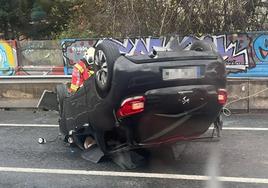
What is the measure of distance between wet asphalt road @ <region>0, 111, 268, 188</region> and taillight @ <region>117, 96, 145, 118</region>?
2.75ft

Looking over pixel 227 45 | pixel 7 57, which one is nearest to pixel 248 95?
pixel 227 45

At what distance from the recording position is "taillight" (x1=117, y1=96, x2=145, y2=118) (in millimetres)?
5316

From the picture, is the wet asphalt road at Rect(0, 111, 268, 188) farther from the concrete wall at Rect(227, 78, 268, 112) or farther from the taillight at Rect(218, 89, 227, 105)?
the concrete wall at Rect(227, 78, 268, 112)

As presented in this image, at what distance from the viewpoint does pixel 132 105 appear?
5.32 meters

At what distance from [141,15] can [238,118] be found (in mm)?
7602

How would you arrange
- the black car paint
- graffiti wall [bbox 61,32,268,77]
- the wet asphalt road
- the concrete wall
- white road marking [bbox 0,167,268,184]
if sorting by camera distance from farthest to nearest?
graffiti wall [bbox 61,32,268,77]
the concrete wall
the wet asphalt road
white road marking [bbox 0,167,268,184]
the black car paint

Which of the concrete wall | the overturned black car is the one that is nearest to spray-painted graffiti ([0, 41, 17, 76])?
the concrete wall

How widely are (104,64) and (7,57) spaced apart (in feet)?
35.5

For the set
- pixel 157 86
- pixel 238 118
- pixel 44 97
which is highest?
pixel 157 86

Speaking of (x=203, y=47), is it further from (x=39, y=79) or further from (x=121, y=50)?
(x=121, y=50)

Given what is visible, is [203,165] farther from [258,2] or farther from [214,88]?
[258,2]

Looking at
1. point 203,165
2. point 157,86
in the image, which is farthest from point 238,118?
point 157,86

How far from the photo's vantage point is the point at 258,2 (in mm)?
15500

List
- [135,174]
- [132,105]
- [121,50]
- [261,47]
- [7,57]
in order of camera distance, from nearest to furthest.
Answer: [132,105] < [135,174] < [261,47] < [121,50] < [7,57]
